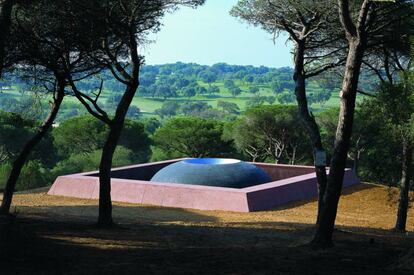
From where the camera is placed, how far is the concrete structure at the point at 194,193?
71.0 feet

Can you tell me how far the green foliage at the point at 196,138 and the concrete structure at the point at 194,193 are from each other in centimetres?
1481

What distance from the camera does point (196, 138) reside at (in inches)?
1646

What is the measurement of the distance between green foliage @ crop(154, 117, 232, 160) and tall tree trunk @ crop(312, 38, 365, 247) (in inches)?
1214

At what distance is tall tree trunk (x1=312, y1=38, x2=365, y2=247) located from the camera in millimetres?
10766

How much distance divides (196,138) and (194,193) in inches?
766

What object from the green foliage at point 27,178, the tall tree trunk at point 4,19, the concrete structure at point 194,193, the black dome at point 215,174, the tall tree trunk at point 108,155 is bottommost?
the green foliage at point 27,178

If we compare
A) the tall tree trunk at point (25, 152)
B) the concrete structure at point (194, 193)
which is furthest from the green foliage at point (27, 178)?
the tall tree trunk at point (25, 152)

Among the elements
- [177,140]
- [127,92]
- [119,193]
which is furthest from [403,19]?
[177,140]

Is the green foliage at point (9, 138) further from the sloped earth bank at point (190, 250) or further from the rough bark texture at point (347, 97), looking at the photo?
the rough bark texture at point (347, 97)

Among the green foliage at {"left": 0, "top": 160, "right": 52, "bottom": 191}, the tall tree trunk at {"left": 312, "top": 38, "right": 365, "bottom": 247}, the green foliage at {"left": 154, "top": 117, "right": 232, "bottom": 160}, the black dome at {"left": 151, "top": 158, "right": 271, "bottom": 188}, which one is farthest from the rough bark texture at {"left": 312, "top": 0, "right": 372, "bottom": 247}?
the green foliage at {"left": 154, "top": 117, "right": 232, "bottom": 160}

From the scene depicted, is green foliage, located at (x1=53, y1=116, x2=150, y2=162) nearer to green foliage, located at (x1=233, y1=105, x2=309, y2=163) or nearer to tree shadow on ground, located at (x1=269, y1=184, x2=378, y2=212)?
green foliage, located at (x1=233, y1=105, x2=309, y2=163)

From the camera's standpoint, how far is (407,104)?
1602cm

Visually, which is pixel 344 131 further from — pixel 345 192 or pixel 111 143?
pixel 345 192

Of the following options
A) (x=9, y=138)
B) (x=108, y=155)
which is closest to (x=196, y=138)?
(x=9, y=138)
